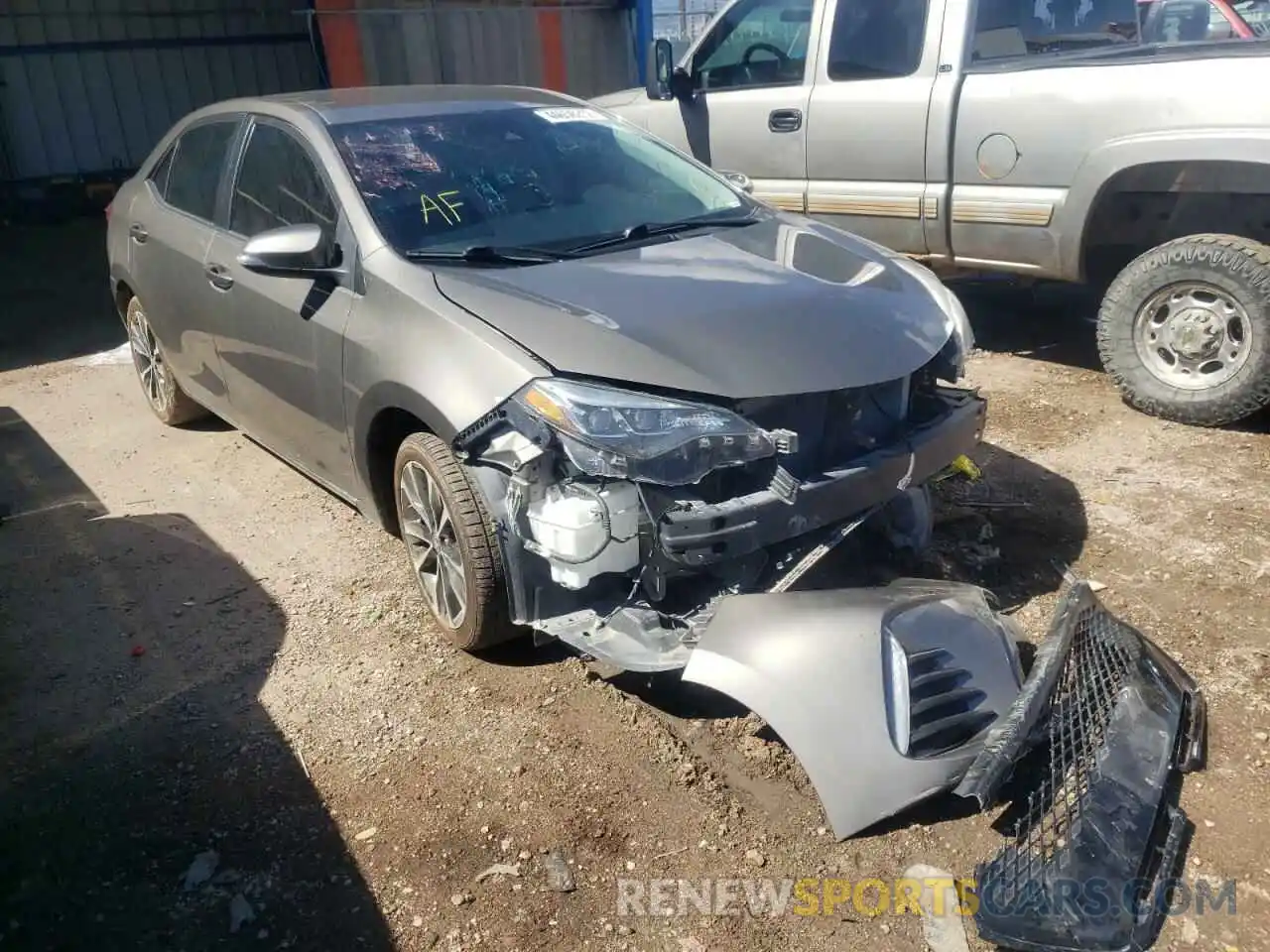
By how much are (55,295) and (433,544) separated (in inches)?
295

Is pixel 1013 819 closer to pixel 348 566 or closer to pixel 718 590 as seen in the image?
pixel 718 590

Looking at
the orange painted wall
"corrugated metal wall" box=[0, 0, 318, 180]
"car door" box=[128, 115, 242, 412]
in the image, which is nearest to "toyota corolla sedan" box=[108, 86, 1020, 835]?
"car door" box=[128, 115, 242, 412]

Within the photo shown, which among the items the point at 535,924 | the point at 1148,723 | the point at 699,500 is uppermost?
the point at 699,500

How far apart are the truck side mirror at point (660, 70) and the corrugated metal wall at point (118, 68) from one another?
6.78 metres

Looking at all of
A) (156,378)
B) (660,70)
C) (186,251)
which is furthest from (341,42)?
(186,251)

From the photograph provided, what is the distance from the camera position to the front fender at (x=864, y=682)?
254 centimetres

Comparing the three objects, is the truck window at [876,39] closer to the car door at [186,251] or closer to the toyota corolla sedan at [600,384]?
the toyota corolla sedan at [600,384]

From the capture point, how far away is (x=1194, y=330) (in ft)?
16.1

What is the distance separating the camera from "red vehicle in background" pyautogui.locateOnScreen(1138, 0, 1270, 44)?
6.70 meters

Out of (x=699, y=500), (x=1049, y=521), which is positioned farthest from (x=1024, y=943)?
(x=1049, y=521)

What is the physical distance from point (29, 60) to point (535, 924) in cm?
→ 1228

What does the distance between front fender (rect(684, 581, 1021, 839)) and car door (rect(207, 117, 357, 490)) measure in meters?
1.73

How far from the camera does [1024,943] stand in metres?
2.28

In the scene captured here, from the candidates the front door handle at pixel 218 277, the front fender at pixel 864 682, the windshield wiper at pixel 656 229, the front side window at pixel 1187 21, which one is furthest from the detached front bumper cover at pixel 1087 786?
the front side window at pixel 1187 21
